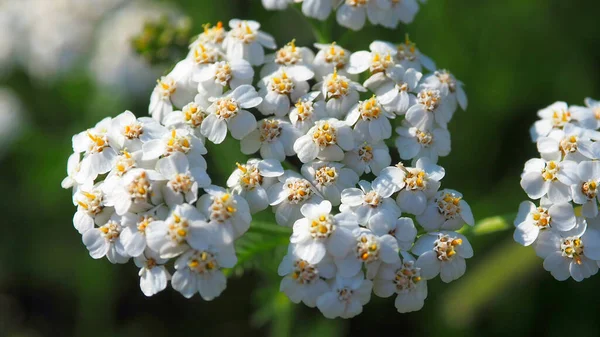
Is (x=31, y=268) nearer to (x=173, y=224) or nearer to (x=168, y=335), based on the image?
(x=168, y=335)

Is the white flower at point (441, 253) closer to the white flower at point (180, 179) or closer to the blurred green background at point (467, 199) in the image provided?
the white flower at point (180, 179)

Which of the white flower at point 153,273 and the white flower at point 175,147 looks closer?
the white flower at point 153,273

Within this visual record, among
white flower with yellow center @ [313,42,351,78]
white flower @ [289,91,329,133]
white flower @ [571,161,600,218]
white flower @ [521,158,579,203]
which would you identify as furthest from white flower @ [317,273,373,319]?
white flower with yellow center @ [313,42,351,78]

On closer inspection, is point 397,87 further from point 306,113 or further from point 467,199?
point 467,199

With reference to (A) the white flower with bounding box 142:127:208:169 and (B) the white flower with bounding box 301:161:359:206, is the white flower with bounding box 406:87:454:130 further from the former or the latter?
(A) the white flower with bounding box 142:127:208:169

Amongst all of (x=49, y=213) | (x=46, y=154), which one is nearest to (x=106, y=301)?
(x=49, y=213)

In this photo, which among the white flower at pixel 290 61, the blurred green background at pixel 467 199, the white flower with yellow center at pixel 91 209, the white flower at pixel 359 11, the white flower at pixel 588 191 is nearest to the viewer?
the white flower with yellow center at pixel 91 209

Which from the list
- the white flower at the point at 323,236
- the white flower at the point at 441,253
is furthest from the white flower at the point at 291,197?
the white flower at the point at 441,253
